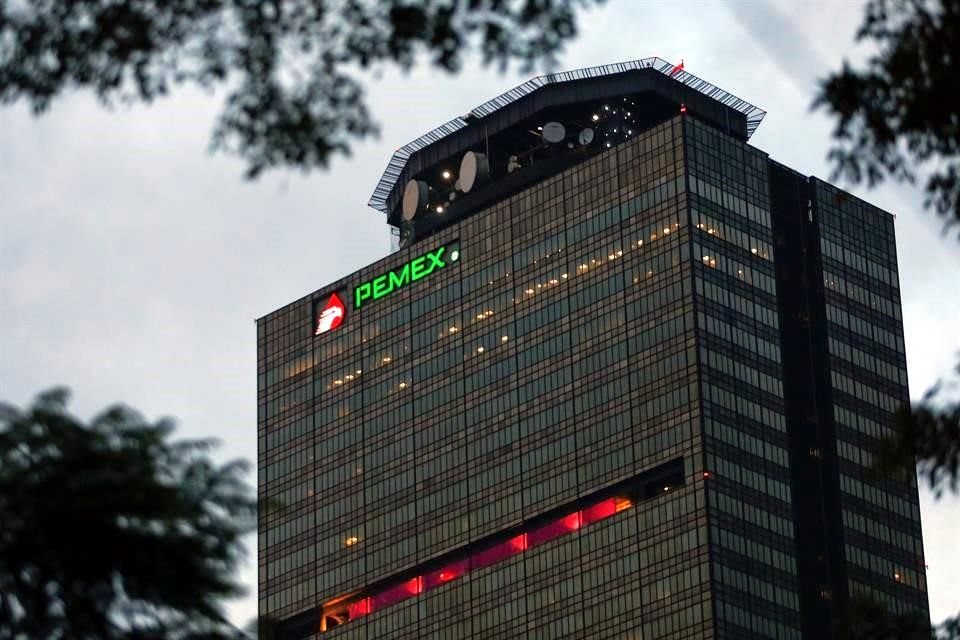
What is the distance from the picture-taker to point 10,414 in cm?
4653

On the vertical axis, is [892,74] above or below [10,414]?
above

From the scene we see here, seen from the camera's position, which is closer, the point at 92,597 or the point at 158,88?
the point at 158,88

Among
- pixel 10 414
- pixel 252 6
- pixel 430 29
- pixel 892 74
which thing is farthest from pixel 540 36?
pixel 10 414

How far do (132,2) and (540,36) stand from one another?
6387 mm

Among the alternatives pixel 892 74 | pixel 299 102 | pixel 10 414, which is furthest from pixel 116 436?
pixel 892 74

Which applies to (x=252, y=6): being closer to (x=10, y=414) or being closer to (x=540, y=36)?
(x=540, y=36)

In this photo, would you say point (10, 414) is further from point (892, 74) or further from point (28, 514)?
point (892, 74)

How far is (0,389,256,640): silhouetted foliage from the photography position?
45125 mm

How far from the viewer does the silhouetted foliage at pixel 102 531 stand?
45125 millimetres

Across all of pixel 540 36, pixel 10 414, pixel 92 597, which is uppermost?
pixel 540 36

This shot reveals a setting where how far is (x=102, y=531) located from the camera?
45.2 m

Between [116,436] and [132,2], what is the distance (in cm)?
819

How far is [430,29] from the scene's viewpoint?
42188mm

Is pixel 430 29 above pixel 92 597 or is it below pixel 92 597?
above
